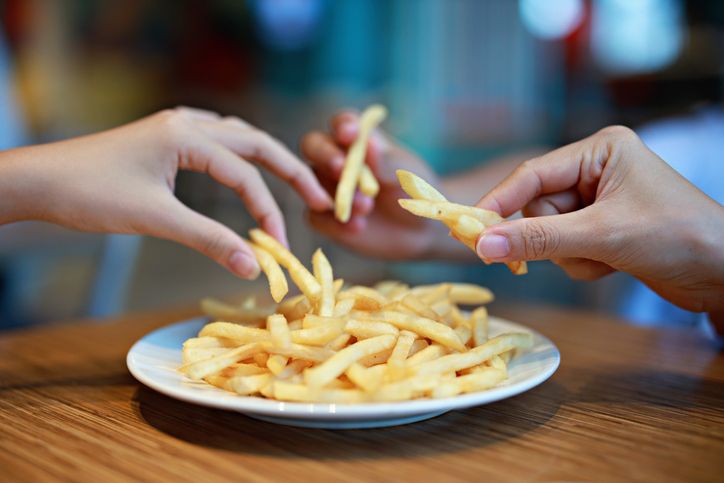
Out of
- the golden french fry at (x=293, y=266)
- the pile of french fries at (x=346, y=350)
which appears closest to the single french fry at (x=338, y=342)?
Result: the pile of french fries at (x=346, y=350)

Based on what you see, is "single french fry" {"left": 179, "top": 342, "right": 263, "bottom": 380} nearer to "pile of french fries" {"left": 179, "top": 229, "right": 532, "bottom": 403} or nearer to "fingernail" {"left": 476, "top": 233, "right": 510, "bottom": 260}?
"pile of french fries" {"left": 179, "top": 229, "right": 532, "bottom": 403}

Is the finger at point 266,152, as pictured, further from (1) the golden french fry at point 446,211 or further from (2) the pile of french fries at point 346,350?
(1) the golden french fry at point 446,211

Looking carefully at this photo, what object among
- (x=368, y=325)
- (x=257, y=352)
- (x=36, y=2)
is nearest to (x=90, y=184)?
(x=257, y=352)

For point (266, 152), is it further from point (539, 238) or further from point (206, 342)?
point (539, 238)

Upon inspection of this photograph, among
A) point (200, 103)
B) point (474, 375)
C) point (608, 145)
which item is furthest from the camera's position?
point (200, 103)

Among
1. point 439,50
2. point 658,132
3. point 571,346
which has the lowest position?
point 571,346

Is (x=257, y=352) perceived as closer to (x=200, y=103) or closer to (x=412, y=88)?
(x=412, y=88)

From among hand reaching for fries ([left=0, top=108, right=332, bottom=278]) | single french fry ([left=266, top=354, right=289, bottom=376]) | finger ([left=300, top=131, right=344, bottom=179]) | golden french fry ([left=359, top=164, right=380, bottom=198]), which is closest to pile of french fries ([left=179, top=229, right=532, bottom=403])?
single french fry ([left=266, top=354, right=289, bottom=376])
